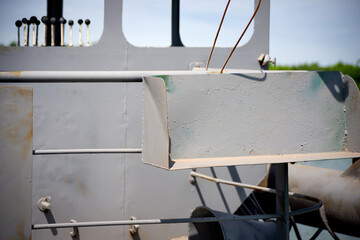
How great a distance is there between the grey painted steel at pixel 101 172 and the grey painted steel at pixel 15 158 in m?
1.44

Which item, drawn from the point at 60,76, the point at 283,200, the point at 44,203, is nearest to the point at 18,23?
the point at 44,203

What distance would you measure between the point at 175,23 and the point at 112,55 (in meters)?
0.86

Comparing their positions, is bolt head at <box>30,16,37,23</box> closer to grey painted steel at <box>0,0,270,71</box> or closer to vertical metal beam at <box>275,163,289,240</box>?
grey painted steel at <box>0,0,270,71</box>

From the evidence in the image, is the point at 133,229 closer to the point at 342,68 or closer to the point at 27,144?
the point at 27,144

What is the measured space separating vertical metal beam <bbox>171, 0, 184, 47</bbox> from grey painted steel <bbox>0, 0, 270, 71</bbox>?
1.91ft

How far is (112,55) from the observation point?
300cm

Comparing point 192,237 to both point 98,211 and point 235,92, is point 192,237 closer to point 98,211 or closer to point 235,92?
point 98,211

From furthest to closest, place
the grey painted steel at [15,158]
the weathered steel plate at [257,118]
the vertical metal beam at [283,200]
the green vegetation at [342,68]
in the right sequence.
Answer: the green vegetation at [342,68]
the vertical metal beam at [283,200]
the weathered steel plate at [257,118]
the grey painted steel at [15,158]

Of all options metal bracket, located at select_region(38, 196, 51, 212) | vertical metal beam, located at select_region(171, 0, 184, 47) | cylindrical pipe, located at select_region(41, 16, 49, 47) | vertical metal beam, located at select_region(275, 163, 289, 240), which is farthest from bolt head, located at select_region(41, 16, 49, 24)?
vertical metal beam, located at select_region(275, 163, 289, 240)

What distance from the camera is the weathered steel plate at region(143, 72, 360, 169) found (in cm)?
167

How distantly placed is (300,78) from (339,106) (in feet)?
0.88

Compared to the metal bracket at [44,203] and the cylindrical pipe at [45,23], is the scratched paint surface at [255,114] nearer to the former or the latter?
the metal bracket at [44,203]

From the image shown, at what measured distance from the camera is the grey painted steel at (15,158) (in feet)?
4.88

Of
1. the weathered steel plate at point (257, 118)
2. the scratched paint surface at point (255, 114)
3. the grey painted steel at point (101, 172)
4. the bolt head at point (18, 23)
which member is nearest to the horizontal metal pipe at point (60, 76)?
the weathered steel plate at point (257, 118)
